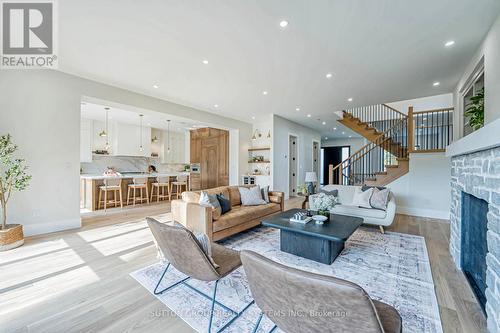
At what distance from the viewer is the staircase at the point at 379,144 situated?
5824 mm

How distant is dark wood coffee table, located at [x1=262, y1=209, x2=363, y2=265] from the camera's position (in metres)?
2.74

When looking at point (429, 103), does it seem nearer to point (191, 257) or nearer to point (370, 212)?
point (370, 212)

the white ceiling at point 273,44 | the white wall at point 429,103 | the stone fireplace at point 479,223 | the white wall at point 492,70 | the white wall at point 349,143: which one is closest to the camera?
the stone fireplace at point 479,223

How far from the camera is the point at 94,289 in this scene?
2234 millimetres

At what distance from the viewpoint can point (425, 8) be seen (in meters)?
2.40

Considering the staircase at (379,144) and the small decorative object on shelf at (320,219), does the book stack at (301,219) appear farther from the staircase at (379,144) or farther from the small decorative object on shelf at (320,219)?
the staircase at (379,144)

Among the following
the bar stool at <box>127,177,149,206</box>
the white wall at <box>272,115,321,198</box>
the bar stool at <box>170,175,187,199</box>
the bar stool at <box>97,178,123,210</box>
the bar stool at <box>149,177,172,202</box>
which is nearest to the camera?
the bar stool at <box>97,178,123,210</box>

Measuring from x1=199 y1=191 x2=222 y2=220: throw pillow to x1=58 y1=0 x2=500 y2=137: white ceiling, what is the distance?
7.39 feet

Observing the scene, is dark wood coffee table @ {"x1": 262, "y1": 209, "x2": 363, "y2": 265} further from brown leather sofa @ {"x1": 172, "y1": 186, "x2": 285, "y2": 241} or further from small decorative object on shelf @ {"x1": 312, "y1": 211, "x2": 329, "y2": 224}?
brown leather sofa @ {"x1": 172, "y1": 186, "x2": 285, "y2": 241}

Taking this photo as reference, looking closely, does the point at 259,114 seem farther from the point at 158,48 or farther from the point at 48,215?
the point at 48,215

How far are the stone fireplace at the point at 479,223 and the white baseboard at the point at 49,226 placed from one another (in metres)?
5.81

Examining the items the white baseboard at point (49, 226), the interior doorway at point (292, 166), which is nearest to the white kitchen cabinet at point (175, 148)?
the interior doorway at point (292, 166)

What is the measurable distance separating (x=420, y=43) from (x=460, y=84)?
2.25 metres

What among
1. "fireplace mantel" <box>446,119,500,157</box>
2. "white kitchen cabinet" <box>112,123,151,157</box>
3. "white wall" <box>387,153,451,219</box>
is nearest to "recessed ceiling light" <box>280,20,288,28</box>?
"fireplace mantel" <box>446,119,500,157</box>
